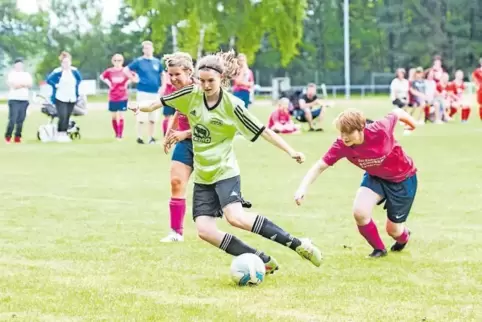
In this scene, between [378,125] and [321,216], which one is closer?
[378,125]

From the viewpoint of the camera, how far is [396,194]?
8.20m

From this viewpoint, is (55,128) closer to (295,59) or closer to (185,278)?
(185,278)

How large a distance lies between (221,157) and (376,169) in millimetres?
1366

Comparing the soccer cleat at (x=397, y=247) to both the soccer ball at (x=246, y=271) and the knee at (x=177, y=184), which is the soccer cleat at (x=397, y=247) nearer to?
the soccer ball at (x=246, y=271)

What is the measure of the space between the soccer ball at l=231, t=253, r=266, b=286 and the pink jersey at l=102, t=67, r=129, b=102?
1572cm

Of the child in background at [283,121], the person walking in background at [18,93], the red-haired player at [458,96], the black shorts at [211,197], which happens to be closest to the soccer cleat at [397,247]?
the black shorts at [211,197]

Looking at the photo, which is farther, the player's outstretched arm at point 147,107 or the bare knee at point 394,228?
the bare knee at point 394,228

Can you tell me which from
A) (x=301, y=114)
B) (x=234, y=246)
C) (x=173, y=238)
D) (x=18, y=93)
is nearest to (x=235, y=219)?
(x=234, y=246)

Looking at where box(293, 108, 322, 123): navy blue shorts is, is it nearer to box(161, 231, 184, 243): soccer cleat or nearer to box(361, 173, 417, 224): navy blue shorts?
box(161, 231, 184, 243): soccer cleat

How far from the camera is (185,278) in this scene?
23.9ft

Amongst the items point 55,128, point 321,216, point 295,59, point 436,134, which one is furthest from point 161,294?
point 295,59

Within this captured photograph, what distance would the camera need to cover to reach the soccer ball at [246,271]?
6980 mm

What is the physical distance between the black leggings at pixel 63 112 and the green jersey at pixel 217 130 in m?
14.3

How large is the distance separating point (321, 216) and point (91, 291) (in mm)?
4152
